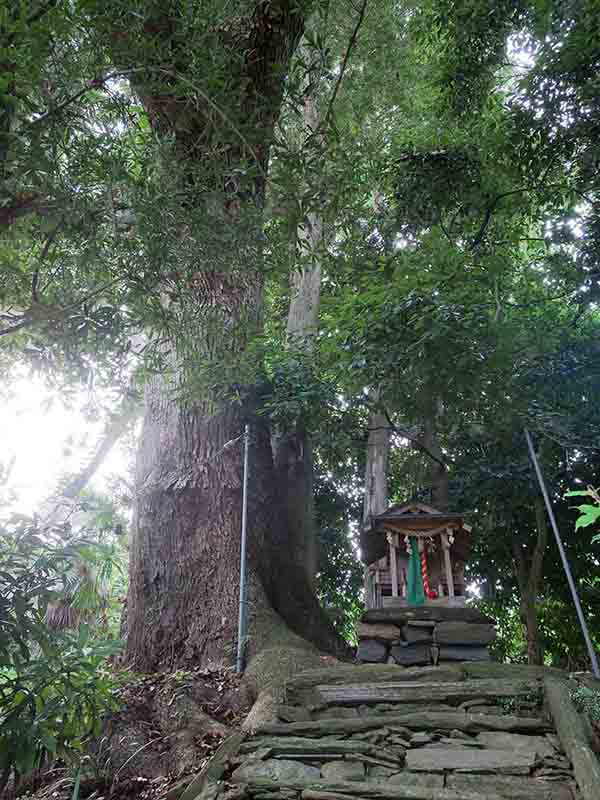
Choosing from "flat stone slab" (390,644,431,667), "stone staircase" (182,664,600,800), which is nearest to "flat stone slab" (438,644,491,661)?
"flat stone slab" (390,644,431,667)

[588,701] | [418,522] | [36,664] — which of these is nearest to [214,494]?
[418,522]

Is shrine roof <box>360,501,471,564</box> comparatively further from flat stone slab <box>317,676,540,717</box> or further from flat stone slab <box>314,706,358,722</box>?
flat stone slab <box>314,706,358,722</box>

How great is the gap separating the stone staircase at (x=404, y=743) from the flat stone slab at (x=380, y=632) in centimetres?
46

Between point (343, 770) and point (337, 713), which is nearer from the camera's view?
point (343, 770)

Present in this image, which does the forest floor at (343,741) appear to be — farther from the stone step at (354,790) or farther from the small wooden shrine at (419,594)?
the small wooden shrine at (419,594)

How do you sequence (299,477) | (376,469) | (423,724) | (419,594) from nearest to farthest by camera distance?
(423,724) < (419,594) < (299,477) < (376,469)

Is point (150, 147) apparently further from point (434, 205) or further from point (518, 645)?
point (518, 645)

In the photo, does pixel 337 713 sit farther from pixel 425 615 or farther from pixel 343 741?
pixel 425 615

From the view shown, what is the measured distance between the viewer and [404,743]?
3299 mm

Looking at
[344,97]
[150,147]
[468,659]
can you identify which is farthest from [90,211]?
[344,97]

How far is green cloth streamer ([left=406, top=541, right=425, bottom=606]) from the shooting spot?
4.93 meters

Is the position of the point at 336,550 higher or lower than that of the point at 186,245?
lower

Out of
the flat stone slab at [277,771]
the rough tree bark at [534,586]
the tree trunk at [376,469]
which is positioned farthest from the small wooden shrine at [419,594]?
the rough tree bark at [534,586]

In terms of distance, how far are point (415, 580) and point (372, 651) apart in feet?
2.47
